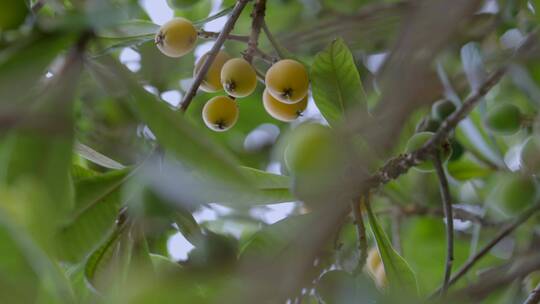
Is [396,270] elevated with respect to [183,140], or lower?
lower

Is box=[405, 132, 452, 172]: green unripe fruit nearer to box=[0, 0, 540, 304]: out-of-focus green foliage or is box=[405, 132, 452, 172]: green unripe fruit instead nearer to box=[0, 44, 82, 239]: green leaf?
box=[0, 0, 540, 304]: out-of-focus green foliage

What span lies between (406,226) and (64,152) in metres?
1.34

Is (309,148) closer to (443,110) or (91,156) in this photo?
(91,156)

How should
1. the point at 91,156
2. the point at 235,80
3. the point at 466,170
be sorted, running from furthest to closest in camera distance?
the point at 466,170 < the point at 235,80 < the point at 91,156

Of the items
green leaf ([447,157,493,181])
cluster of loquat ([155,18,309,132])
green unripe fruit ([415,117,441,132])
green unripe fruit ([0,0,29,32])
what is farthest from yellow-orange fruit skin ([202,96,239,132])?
green leaf ([447,157,493,181])

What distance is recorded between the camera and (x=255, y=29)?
3.88 feet

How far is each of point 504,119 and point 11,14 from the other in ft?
2.82

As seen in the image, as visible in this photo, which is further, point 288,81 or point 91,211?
point 288,81

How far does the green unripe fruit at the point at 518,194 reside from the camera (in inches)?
50.9

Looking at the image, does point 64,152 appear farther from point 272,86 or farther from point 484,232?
point 484,232

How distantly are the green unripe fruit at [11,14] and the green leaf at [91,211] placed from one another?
0.72ft

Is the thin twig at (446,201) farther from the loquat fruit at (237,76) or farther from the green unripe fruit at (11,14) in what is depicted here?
the green unripe fruit at (11,14)

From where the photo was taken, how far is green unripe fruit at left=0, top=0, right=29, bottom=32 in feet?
2.50

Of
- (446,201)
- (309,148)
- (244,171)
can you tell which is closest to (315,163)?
(309,148)
